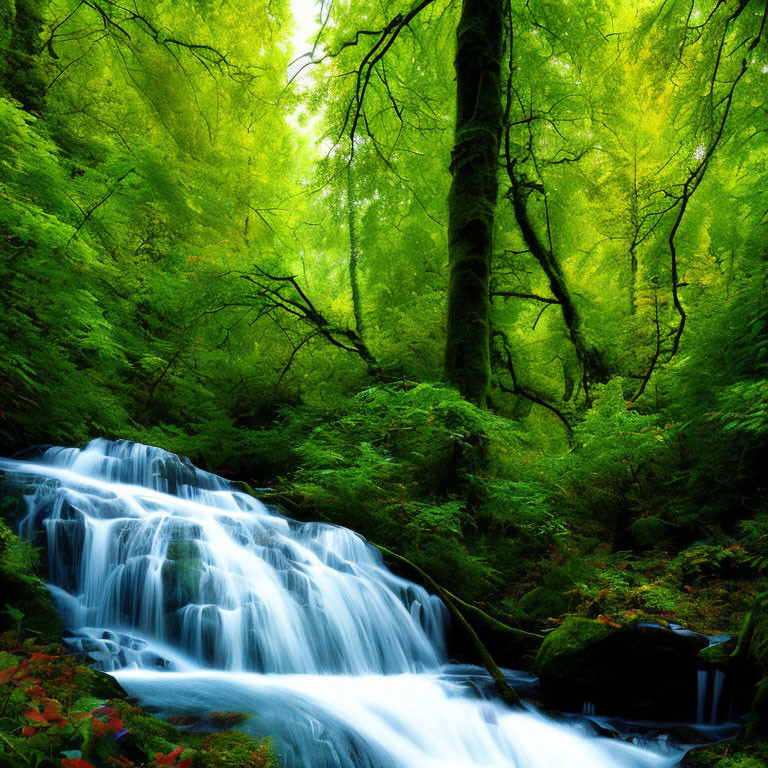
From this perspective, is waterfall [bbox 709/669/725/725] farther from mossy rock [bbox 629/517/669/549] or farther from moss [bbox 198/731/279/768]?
moss [bbox 198/731/279/768]

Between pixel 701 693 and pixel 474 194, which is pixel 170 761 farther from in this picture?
pixel 474 194

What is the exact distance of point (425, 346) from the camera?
26.1 feet

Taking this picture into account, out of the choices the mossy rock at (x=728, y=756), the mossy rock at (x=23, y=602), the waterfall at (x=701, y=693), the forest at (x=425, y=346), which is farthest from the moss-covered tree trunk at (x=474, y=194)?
the mossy rock at (x=23, y=602)

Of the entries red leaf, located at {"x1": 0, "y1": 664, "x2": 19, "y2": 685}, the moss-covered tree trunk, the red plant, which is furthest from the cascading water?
the moss-covered tree trunk

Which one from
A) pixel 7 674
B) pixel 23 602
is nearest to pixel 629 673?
pixel 7 674

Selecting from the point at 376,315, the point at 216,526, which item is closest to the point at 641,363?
the point at 376,315

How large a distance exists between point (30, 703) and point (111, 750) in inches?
13.5

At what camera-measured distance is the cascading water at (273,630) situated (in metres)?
3.17

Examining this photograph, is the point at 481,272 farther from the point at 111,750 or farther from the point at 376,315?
the point at 111,750

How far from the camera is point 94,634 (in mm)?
3631

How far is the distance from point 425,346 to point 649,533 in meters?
4.08

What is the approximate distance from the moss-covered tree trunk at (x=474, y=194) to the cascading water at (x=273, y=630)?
2546 millimetres

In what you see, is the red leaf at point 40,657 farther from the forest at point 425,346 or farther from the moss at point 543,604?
the moss at point 543,604

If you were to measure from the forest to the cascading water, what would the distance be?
0.20 ft
